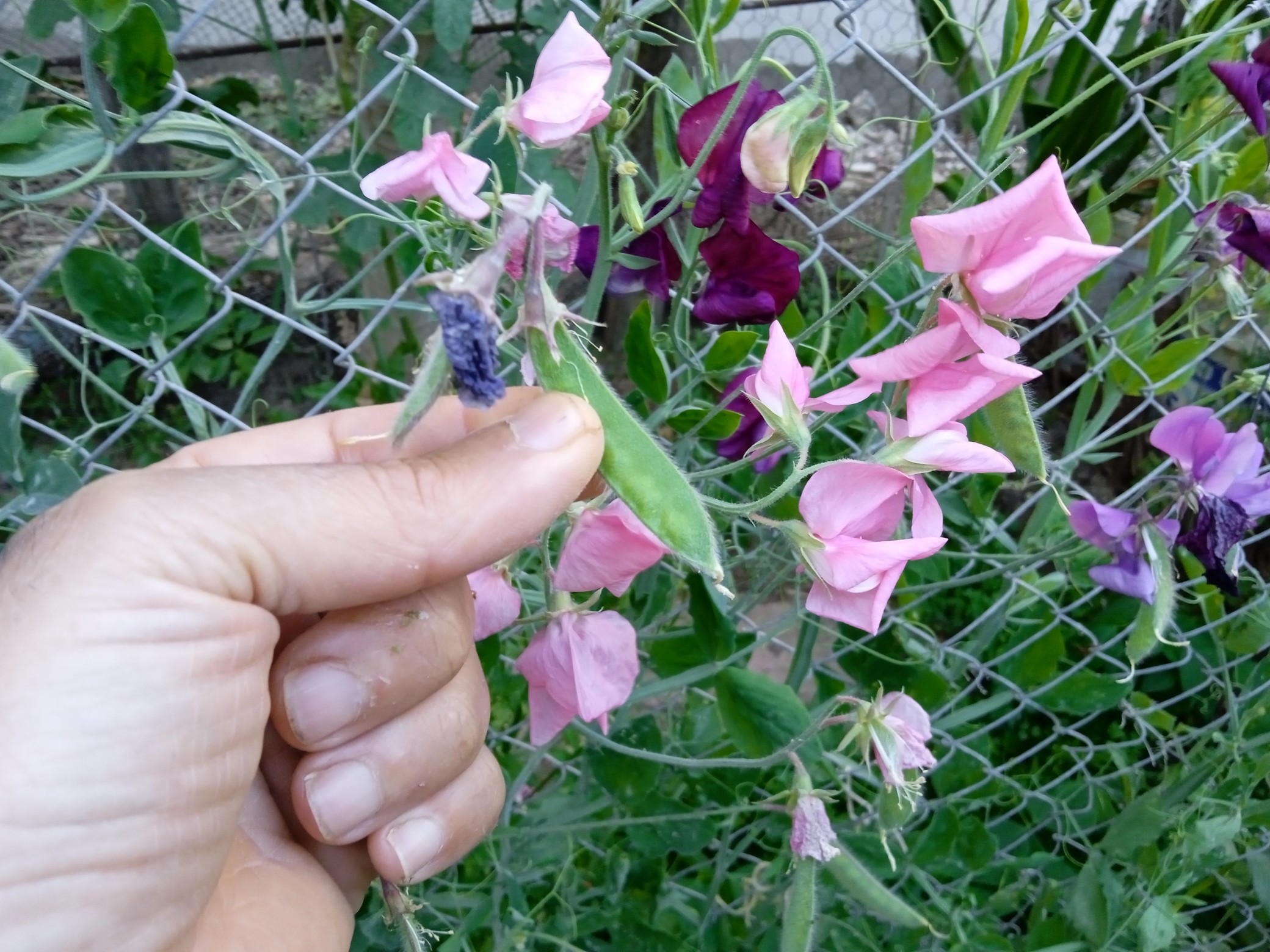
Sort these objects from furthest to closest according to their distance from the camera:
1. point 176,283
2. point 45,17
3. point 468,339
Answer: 1. point 45,17
2. point 176,283
3. point 468,339

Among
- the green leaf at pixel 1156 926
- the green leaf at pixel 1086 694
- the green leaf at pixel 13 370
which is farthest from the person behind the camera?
the green leaf at pixel 1086 694

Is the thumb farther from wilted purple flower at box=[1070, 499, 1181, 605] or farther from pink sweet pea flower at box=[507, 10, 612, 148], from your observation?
wilted purple flower at box=[1070, 499, 1181, 605]

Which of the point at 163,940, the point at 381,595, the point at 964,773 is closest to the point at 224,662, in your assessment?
the point at 381,595

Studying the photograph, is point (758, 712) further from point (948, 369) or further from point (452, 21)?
point (452, 21)

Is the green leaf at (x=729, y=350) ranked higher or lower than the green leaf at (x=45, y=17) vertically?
lower

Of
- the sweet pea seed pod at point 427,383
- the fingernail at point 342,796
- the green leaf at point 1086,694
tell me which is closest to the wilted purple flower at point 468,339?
the sweet pea seed pod at point 427,383

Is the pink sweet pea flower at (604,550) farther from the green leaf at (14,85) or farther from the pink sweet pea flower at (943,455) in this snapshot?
the green leaf at (14,85)

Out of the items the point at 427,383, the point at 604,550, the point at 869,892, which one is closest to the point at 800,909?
the point at 869,892
